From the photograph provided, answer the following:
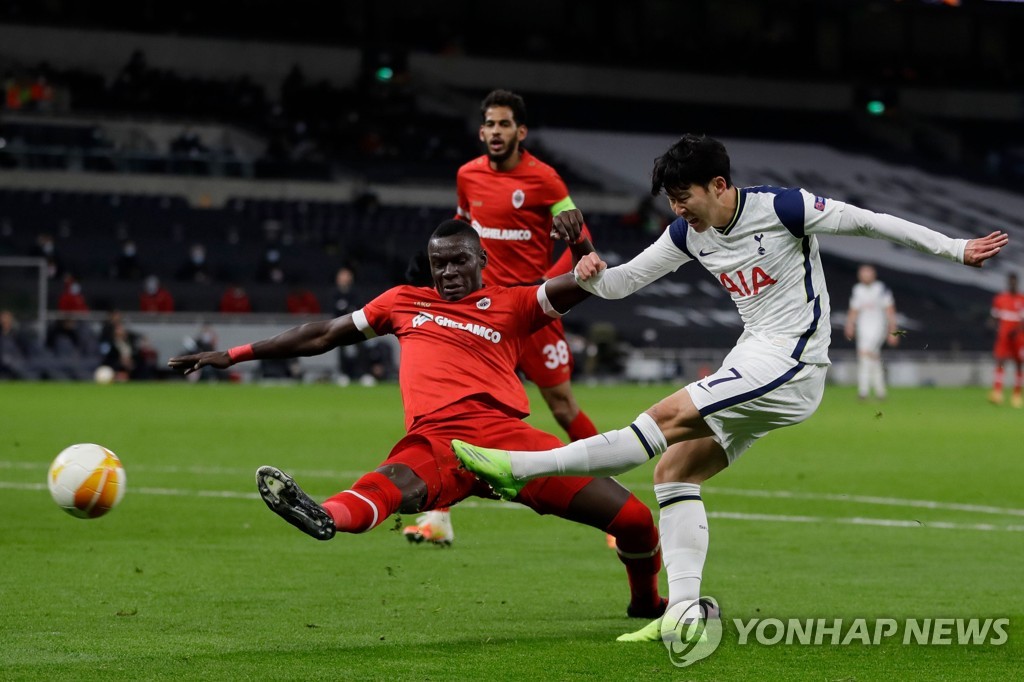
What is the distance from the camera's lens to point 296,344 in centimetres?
670

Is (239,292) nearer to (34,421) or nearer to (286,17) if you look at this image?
(34,421)

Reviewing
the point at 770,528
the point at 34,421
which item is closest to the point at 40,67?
the point at 34,421

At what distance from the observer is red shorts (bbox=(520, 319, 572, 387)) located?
9383mm

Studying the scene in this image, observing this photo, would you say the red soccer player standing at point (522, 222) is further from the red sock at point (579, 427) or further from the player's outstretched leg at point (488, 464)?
the player's outstretched leg at point (488, 464)

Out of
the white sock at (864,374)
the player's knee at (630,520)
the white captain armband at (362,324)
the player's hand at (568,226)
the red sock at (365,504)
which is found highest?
the player's hand at (568,226)

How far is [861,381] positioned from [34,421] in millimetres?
14236

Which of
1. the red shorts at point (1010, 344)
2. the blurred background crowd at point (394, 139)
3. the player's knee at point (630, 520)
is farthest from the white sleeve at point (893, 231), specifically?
the blurred background crowd at point (394, 139)

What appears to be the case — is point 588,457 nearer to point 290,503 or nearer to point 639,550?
point 639,550

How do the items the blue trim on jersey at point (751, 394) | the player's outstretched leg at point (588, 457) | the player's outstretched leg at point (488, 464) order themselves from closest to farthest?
1. the player's outstretched leg at point (488, 464)
2. the player's outstretched leg at point (588, 457)
3. the blue trim on jersey at point (751, 394)

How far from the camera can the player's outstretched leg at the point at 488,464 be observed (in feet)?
18.6

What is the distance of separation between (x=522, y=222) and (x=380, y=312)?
8.83 feet

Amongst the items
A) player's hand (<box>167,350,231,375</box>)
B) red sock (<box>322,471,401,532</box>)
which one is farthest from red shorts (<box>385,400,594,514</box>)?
player's hand (<box>167,350,231,375</box>)

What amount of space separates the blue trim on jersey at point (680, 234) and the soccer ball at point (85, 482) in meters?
2.94

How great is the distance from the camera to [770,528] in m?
9.98
